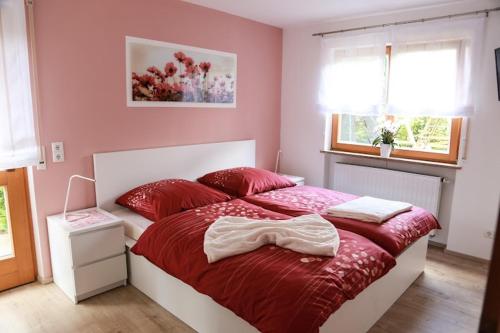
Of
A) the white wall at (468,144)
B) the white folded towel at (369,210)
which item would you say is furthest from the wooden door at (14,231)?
the white wall at (468,144)

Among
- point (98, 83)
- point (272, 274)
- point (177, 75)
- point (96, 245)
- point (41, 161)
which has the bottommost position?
point (96, 245)

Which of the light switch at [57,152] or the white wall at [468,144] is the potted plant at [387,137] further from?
the light switch at [57,152]

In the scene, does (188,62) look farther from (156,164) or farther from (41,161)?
(41,161)

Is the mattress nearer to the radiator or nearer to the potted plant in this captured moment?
the radiator

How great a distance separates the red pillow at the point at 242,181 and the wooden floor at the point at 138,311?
4.12 ft

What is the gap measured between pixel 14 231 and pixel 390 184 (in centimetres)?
350

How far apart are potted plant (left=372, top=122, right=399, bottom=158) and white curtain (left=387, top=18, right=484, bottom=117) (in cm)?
16

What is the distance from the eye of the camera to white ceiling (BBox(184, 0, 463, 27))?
10.9 feet

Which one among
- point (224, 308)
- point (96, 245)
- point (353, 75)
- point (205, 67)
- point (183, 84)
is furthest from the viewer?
point (353, 75)

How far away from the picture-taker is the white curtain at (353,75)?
12.2ft

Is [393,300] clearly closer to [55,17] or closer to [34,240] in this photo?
[34,240]

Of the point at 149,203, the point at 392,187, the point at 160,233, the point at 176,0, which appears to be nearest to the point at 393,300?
the point at 392,187

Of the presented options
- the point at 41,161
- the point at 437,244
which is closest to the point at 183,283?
the point at 41,161

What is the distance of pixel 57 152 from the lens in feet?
8.95
